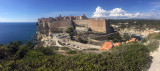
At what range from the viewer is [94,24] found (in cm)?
3053

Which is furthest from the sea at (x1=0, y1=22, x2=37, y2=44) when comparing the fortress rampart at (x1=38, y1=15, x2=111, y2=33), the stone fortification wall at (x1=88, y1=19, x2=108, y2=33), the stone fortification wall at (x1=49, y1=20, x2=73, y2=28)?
the stone fortification wall at (x1=88, y1=19, x2=108, y2=33)

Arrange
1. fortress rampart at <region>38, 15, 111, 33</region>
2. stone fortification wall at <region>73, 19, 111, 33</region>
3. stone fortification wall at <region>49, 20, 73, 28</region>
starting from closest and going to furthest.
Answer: stone fortification wall at <region>73, 19, 111, 33</region> → fortress rampart at <region>38, 15, 111, 33</region> → stone fortification wall at <region>49, 20, 73, 28</region>

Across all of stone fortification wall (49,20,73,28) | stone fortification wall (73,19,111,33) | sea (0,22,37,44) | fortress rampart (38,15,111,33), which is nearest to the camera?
stone fortification wall (73,19,111,33)

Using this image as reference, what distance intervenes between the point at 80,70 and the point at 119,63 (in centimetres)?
192

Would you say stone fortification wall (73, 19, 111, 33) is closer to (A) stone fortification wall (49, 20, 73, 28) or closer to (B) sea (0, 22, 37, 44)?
(A) stone fortification wall (49, 20, 73, 28)

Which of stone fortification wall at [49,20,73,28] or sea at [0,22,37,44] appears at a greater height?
stone fortification wall at [49,20,73,28]

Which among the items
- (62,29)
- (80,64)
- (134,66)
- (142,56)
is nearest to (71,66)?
(80,64)

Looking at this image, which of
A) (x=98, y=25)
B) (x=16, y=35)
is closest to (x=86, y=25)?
(x=98, y=25)

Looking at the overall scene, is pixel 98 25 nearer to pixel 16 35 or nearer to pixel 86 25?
pixel 86 25

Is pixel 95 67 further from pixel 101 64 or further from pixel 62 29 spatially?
pixel 62 29

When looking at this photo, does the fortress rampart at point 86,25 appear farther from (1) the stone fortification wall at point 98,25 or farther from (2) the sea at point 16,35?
(2) the sea at point 16,35

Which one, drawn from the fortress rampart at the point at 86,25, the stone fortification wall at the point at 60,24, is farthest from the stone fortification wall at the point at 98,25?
the stone fortification wall at the point at 60,24

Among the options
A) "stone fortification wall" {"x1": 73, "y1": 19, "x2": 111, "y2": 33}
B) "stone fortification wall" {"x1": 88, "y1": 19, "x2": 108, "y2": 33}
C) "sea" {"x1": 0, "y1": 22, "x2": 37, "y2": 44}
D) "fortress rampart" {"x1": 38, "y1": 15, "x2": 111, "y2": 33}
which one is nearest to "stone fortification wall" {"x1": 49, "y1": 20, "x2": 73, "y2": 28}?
"fortress rampart" {"x1": 38, "y1": 15, "x2": 111, "y2": 33}

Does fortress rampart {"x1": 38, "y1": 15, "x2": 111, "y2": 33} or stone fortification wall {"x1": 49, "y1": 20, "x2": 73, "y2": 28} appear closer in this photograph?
fortress rampart {"x1": 38, "y1": 15, "x2": 111, "y2": 33}
